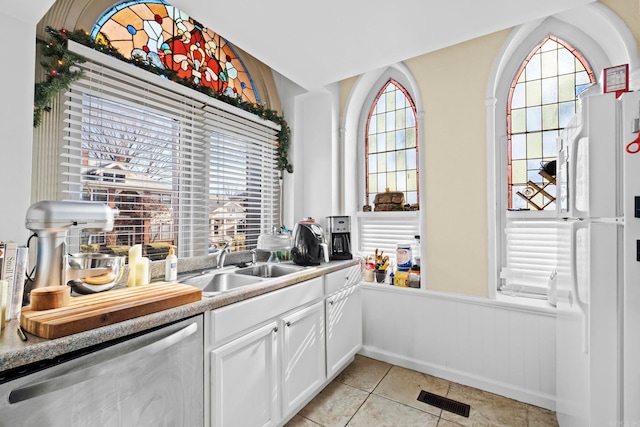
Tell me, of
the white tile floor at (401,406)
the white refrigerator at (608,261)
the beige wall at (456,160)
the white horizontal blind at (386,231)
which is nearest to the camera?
the white refrigerator at (608,261)

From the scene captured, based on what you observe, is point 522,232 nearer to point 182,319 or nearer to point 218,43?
point 182,319

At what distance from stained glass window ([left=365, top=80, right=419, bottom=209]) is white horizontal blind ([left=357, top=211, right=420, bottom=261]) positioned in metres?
0.17

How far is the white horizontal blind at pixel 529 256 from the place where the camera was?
2154mm

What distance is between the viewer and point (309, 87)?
2664 mm

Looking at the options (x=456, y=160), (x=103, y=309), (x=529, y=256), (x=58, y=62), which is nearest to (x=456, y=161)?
(x=456, y=160)

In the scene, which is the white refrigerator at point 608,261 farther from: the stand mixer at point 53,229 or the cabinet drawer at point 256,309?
the stand mixer at point 53,229

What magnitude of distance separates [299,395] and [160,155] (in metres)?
1.78

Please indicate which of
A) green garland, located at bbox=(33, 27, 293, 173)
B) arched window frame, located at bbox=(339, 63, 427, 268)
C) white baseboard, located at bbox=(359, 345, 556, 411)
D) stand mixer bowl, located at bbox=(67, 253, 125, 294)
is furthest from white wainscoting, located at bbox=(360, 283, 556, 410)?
green garland, located at bbox=(33, 27, 293, 173)

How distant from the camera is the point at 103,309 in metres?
1.04

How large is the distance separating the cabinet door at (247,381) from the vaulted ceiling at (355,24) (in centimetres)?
177

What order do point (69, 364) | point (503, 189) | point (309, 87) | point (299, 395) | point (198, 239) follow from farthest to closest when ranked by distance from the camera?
point (309, 87)
point (503, 189)
point (198, 239)
point (299, 395)
point (69, 364)

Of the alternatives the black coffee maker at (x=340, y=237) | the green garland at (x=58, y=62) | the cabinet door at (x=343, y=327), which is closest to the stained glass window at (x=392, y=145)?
the black coffee maker at (x=340, y=237)

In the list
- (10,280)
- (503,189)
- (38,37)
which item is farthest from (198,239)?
(503,189)

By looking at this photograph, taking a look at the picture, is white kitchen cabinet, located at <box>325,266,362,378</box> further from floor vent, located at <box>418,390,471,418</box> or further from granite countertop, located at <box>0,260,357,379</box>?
granite countertop, located at <box>0,260,357,379</box>
